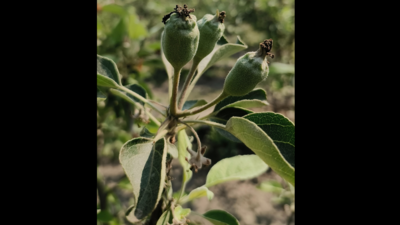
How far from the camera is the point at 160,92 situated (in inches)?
162

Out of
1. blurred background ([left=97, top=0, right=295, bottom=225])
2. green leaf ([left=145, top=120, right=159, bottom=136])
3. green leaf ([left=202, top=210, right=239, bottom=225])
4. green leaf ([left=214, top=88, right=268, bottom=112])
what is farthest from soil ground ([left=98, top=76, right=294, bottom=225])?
green leaf ([left=214, top=88, right=268, bottom=112])

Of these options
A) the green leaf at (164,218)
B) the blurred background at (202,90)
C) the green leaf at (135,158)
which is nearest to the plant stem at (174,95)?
the green leaf at (135,158)

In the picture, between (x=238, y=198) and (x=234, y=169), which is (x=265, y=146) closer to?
(x=234, y=169)

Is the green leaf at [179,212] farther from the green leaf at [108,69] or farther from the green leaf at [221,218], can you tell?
the green leaf at [108,69]

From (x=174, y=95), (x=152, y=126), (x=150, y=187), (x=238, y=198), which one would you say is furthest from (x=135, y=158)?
(x=238, y=198)

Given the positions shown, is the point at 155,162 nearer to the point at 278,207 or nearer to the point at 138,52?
the point at 138,52

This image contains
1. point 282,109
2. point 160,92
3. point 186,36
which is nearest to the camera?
point 186,36

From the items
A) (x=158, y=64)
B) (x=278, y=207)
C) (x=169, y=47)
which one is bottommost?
(x=278, y=207)

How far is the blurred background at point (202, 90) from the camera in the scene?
1.57 metres

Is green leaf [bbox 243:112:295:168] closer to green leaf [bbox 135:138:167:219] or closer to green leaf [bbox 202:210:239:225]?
green leaf [bbox 135:138:167:219]

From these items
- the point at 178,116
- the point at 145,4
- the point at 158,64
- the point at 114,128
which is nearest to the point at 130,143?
the point at 178,116

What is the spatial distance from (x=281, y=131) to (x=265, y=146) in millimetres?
75

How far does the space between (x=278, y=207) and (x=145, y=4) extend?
13.3 ft
